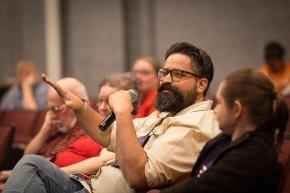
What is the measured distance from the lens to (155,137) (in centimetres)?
222

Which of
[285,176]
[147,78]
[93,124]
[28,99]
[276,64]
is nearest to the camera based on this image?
[285,176]

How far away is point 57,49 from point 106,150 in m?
3.78

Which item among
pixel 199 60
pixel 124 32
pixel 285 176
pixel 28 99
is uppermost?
pixel 199 60

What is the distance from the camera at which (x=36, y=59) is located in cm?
638

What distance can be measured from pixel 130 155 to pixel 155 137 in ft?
0.86

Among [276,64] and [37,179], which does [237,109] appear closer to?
[37,179]

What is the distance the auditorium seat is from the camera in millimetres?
3361

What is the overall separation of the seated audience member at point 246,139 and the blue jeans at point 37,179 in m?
0.64

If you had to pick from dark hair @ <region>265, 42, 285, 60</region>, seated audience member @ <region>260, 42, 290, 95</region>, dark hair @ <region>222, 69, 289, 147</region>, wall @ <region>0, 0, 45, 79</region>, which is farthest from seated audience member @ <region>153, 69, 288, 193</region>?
wall @ <region>0, 0, 45, 79</region>

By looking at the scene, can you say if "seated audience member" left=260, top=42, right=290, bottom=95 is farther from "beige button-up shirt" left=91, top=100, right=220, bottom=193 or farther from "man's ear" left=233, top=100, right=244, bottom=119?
"man's ear" left=233, top=100, right=244, bottom=119

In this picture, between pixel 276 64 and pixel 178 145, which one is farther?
pixel 276 64

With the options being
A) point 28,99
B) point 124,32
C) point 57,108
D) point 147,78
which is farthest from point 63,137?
point 124,32

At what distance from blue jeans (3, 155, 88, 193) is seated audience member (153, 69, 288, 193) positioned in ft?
2.09

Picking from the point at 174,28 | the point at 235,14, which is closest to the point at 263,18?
the point at 235,14
